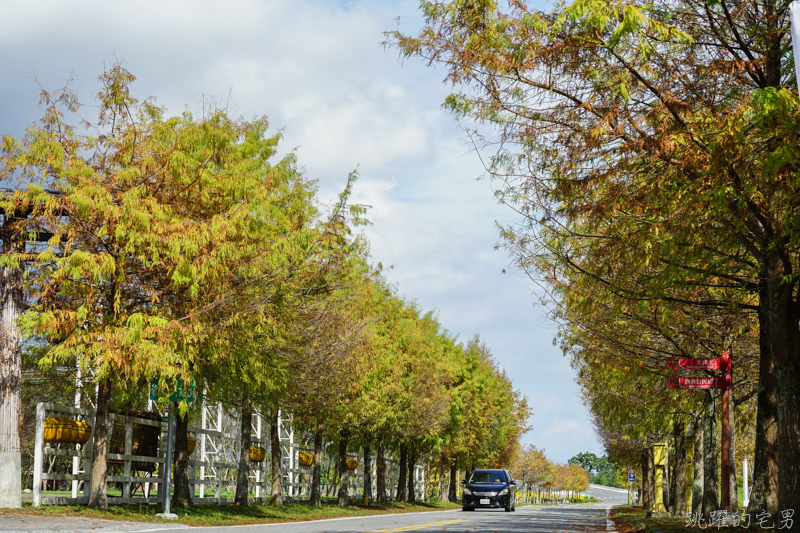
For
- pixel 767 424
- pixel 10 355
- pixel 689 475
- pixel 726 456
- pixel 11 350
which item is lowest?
pixel 689 475

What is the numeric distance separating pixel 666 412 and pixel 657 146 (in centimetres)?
1709

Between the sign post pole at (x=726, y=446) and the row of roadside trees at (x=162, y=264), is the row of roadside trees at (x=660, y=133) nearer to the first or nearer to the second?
the sign post pole at (x=726, y=446)

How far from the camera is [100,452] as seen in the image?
16.1m

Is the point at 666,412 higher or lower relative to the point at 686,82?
lower

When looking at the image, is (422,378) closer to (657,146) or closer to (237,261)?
(237,261)

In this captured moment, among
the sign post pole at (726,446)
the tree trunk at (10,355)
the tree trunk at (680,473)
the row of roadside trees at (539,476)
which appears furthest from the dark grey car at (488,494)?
the row of roadside trees at (539,476)

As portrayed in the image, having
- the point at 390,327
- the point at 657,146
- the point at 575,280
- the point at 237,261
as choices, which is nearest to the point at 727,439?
the point at 575,280

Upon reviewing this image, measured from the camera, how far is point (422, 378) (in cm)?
3403

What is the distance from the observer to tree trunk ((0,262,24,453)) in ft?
51.7

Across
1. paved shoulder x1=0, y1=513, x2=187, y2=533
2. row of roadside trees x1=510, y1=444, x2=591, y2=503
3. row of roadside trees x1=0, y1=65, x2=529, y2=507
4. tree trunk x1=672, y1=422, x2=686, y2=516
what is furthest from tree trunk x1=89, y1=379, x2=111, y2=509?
row of roadside trees x1=510, y1=444, x2=591, y2=503

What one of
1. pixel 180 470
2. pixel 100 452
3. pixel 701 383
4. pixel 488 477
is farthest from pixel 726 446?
pixel 488 477

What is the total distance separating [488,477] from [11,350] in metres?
23.2

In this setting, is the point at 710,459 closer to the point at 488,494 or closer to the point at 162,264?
the point at 162,264

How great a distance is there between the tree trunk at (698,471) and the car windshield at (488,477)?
1212 cm
